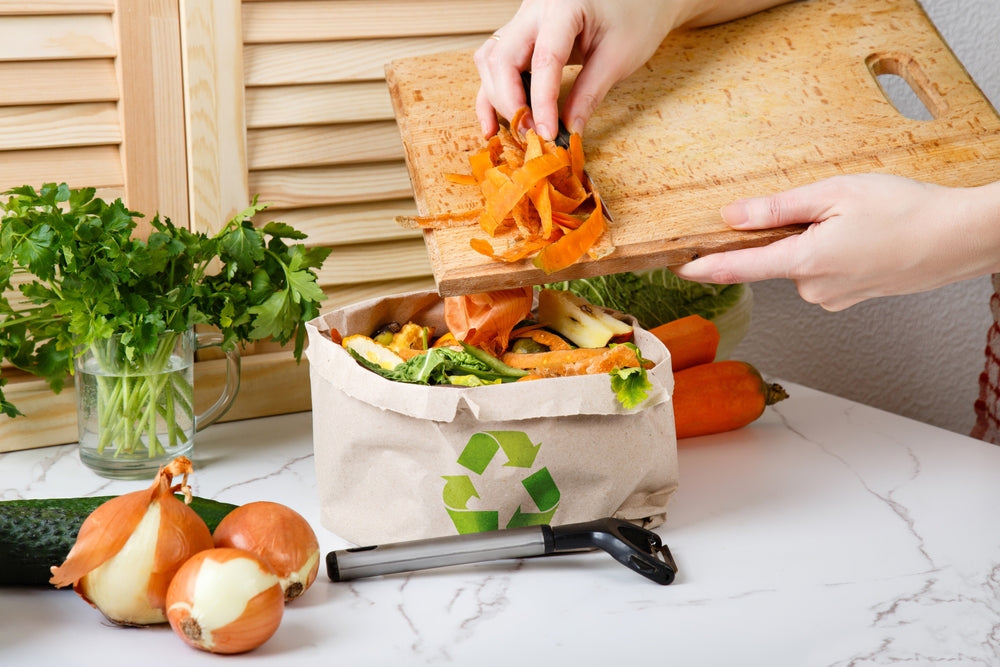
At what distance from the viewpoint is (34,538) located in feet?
2.80

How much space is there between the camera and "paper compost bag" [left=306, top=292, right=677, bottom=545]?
0.89 meters

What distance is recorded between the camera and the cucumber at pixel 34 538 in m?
0.85

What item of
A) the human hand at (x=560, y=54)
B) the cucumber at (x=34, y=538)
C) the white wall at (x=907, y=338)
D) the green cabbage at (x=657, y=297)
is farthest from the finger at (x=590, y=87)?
the white wall at (x=907, y=338)

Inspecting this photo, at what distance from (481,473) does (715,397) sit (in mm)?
451

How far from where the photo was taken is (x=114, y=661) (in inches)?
30.9

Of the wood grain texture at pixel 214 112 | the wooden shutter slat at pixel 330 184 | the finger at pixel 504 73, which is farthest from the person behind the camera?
the wooden shutter slat at pixel 330 184

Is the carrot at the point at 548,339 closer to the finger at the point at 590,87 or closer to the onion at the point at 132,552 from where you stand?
the finger at the point at 590,87

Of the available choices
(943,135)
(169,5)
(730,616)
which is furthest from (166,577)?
(943,135)

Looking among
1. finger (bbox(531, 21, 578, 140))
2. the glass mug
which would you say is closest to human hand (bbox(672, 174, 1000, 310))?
finger (bbox(531, 21, 578, 140))

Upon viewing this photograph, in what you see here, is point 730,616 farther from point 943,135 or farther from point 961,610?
point 943,135

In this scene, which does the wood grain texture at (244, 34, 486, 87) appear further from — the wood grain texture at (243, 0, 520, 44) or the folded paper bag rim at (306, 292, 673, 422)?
the folded paper bag rim at (306, 292, 673, 422)

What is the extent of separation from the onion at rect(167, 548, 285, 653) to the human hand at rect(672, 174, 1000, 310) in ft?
1.65

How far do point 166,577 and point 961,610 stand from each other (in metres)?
0.68

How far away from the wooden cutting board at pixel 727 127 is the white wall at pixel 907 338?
38cm
